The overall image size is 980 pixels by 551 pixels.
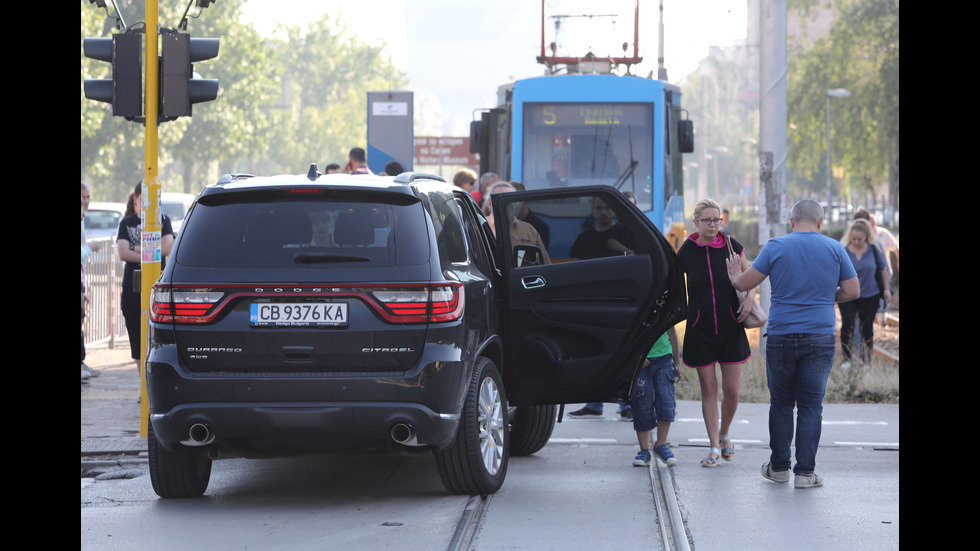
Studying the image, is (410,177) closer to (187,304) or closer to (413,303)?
(413,303)

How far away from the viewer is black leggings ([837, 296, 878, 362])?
14.2 metres

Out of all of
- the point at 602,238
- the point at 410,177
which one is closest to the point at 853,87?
the point at 602,238

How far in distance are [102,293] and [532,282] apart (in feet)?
33.7

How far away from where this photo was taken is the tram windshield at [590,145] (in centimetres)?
1791

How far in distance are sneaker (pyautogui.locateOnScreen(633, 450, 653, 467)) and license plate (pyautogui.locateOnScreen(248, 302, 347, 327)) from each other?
8.74ft

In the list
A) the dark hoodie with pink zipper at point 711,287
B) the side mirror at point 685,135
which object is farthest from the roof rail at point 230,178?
the side mirror at point 685,135

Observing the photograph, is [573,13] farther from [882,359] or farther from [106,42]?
[106,42]

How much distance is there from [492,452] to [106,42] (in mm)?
4132

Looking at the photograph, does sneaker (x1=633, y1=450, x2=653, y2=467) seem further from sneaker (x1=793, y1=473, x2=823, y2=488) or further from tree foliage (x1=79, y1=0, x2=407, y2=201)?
tree foliage (x1=79, y1=0, x2=407, y2=201)

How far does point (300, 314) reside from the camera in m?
6.65

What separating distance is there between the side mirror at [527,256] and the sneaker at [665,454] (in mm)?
1435

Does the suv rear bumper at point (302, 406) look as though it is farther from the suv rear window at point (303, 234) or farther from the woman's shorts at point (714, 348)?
the woman's shorts at point (714, 348)

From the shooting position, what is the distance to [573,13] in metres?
22.6

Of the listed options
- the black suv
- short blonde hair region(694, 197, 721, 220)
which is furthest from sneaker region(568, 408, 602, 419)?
the black suv
